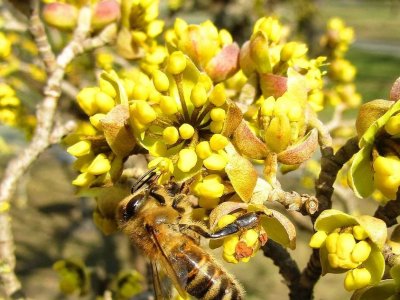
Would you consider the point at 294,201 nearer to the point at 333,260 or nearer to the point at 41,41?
the point at 333,260

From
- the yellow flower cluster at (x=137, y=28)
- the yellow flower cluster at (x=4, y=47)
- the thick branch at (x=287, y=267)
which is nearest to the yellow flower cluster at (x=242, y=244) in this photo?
the thick branch at (x=287, y=267)

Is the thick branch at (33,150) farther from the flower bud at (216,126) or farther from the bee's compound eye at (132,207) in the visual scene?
the flower bud at (216,126)

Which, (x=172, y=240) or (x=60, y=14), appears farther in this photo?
(x=60, y=14)

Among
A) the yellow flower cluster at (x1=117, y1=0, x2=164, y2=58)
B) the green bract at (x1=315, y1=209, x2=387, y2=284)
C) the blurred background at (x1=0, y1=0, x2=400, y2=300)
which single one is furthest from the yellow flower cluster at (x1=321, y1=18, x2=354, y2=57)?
the green bract at (x1=315, y1=209, x2=387, y2=284)

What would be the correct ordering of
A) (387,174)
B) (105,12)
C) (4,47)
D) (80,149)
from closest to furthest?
1. (387,174)
2. (80,149)
3. (105,12)
4. (4,47)

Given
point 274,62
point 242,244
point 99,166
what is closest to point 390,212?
point 242,244

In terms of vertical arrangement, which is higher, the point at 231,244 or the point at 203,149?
the point at 203,149

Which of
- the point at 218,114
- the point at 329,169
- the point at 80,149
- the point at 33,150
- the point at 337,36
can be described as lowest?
the point at 337,36

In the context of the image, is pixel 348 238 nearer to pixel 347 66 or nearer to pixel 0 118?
pixel 0 118

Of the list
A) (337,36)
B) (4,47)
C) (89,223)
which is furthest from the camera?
(89,223)
